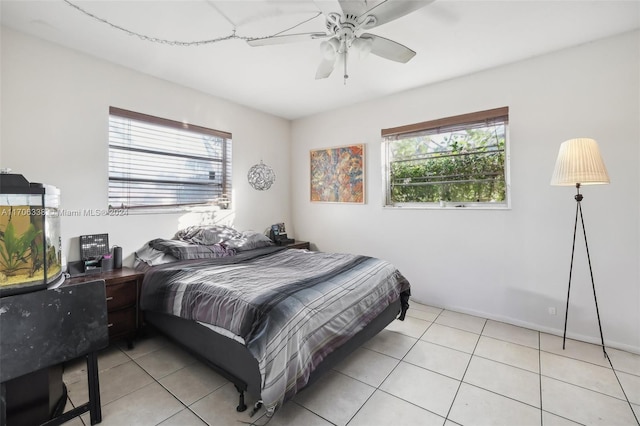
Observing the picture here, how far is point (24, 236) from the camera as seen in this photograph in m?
1.45

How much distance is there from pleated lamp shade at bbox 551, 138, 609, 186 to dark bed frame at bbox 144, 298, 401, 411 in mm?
1812

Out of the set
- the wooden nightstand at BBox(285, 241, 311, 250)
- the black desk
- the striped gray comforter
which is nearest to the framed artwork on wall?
the wooden nightstand at BBox(285, 241, 311, 250)

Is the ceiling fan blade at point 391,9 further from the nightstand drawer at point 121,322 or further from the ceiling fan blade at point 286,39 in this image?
the nightstand drawer at point 121,322

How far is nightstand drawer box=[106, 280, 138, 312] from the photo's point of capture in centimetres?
242

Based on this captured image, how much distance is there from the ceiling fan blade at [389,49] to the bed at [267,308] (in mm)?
1697

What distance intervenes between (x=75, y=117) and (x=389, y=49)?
2.79m

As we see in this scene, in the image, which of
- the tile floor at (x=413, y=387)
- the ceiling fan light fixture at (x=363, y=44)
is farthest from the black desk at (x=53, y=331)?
the ceiling fan light fixture at (x=363, y=44)

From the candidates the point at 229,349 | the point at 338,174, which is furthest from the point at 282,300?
the point at 338,174

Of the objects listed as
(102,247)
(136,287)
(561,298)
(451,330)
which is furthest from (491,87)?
(102,247)

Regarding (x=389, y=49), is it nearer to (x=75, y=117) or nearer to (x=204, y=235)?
(x=204, y=235)

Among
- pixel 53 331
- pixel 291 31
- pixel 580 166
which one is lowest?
pixel 53 331

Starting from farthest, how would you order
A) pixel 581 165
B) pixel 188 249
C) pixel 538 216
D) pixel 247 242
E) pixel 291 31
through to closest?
pixel 247 242, pixel 188 249, pixel 538 216, pixel 291 31, pixel 581 165

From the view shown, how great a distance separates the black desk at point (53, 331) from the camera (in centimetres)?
136

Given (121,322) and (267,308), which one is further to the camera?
(121,322)
